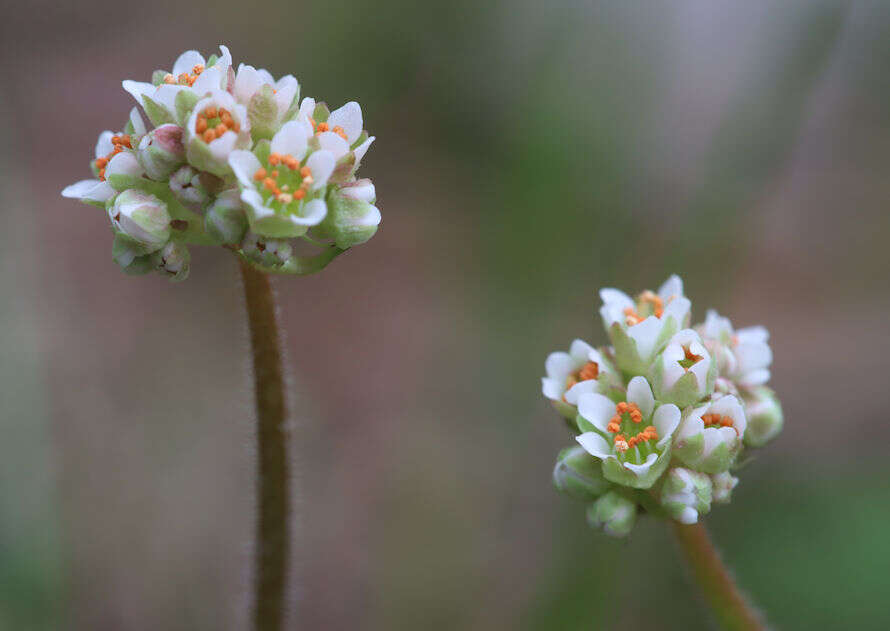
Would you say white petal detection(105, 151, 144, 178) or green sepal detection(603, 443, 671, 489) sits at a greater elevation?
white petal detection(105, 151, 144, 178)

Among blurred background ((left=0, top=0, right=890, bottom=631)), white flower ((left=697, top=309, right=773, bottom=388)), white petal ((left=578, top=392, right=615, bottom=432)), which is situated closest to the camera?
white petal ((left=578, top=392, right=615, bottom=432))

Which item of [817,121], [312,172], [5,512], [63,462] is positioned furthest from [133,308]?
[817,121]

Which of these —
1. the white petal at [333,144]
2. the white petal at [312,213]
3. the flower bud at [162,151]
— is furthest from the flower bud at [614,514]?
the flower bud at [162,151]

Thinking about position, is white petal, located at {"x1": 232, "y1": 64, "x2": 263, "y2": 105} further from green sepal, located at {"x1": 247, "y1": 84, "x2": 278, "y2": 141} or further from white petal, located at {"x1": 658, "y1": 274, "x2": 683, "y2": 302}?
white petal, located at {"x1": 658, "y1": 274, "x2": 683, "y2": 302}

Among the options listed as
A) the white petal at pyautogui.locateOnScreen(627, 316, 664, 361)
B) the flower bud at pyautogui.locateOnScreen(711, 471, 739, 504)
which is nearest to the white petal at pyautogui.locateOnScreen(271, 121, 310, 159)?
the white petal at pyautogui.locateOnScreen(627, 316, 664, 361)

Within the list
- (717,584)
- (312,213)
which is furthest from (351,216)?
(717,584)

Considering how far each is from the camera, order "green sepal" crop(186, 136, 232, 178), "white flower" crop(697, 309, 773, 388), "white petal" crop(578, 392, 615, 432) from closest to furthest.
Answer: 1. "green sepal" crop(186, 136, 232, 178)
2. "white petal" crop(578, 392, 615, 432)
3. "white flower" crop(697, 309, 773, 388)
